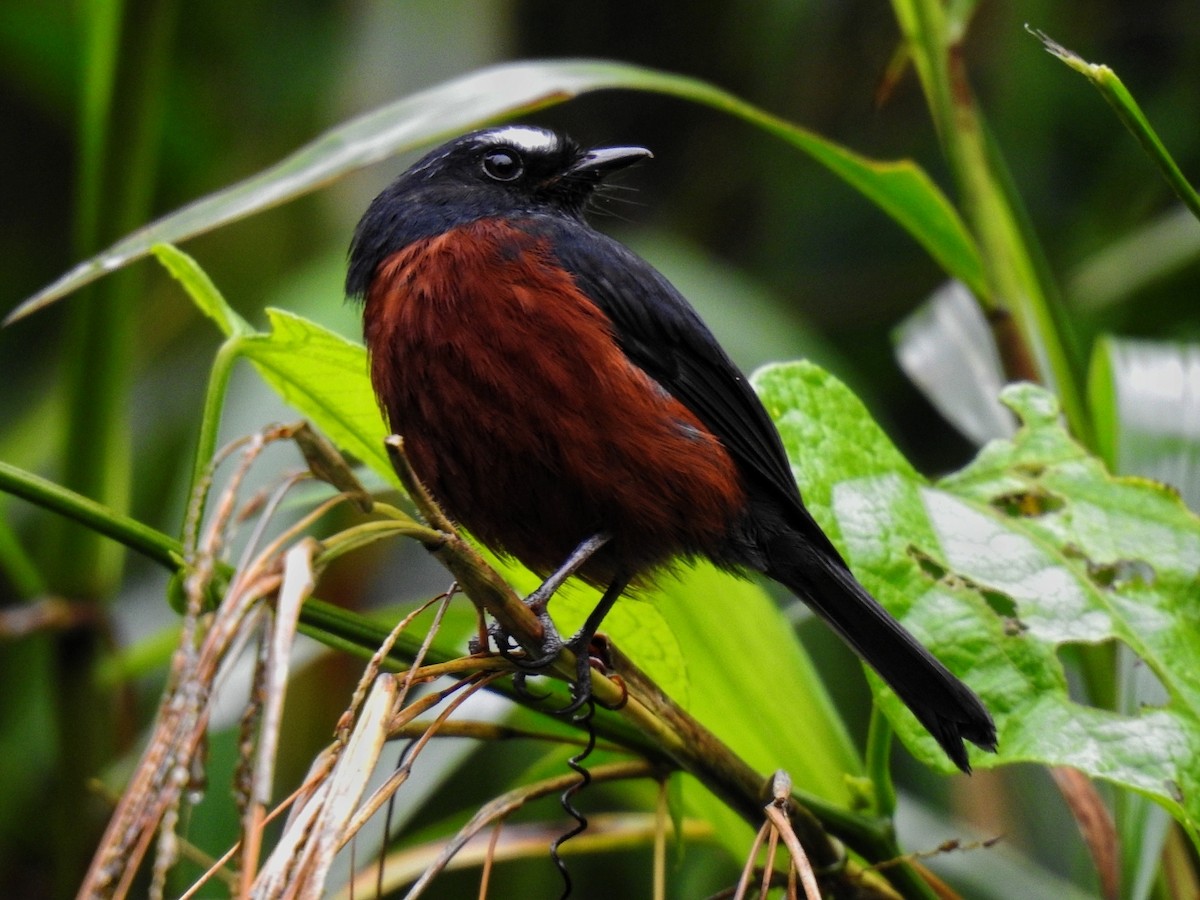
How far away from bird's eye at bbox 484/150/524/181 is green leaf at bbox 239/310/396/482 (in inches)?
34.0

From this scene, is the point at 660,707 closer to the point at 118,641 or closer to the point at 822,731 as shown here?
the point at 822,731

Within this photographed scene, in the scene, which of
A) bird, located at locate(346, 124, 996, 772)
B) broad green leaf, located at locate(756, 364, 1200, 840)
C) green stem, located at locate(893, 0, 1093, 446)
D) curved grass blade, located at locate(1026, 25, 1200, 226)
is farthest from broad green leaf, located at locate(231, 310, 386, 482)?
green stem, located at locate(893, 0, 1093, 446)

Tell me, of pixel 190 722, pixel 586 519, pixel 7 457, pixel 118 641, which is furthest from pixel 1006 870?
pixel 7 457

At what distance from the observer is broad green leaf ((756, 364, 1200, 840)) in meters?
1.51

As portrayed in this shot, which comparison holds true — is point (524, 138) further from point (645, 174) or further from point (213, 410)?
point (645, 174)

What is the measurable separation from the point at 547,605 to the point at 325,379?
422 mm

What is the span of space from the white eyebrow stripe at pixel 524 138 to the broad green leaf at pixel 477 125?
226 mm

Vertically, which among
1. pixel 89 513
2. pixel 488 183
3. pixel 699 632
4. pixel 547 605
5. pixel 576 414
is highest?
pixel 488 183

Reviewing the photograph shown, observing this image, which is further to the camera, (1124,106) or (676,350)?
(676,350)

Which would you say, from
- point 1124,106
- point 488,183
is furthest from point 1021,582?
point 488,183

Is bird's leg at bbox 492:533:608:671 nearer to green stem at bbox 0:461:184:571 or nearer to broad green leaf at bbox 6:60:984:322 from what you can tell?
green stem at bbox 0:461:184:571

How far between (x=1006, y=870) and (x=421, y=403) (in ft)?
5.41

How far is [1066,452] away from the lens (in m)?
1.91

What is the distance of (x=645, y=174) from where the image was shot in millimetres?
5602
